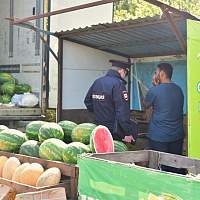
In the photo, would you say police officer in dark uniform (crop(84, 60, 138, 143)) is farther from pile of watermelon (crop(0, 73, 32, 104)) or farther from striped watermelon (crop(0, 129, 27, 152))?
pile of watermelon (crop(0, 73, 32, 104))

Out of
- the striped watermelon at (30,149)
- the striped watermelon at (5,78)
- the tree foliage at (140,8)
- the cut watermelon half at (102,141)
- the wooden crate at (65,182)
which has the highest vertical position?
the tree foliage at (140,8)

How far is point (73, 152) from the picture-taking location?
453 centimetres

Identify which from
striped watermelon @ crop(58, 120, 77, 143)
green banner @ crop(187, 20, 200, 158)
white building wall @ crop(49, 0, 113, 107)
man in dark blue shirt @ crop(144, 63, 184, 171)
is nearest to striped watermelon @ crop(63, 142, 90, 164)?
striped watermelon @ crop(58, 120, 77, 143)

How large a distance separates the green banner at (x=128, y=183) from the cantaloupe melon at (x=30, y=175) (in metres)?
0.99

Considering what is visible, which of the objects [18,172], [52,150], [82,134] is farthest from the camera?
[82,134]

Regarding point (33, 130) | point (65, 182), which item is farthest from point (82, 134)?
point (65, 182)

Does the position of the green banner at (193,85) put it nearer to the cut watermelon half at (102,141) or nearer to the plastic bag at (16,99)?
the cut watermelon half at (102,141)

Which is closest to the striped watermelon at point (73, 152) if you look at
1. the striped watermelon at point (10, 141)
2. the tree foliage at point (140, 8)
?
the striped watermelon at point (10, 141)

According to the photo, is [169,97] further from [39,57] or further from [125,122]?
[39,57]

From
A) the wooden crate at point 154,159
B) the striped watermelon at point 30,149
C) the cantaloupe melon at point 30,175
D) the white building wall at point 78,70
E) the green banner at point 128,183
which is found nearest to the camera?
the green banner at point 128,183

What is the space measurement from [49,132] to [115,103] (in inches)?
47.4

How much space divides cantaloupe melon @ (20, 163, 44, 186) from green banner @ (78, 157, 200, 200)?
3.25 feet

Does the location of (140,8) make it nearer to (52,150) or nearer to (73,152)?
(52,150)

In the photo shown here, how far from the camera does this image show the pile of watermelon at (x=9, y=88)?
8.18 meters
